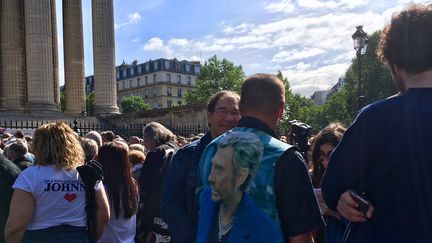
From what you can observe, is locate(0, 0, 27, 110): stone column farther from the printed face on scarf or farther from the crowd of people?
the printed face on scarf

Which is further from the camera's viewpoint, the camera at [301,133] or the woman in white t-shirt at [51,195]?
the camera at [301,133]

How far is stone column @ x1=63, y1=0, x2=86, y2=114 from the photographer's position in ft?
92.9

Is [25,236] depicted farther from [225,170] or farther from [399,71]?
[399,71]

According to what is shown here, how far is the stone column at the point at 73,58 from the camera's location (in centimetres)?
2833

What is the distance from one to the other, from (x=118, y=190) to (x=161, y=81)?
91.2 meters

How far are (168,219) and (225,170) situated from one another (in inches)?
48.1

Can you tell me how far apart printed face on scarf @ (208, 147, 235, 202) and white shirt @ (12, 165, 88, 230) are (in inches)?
68.7

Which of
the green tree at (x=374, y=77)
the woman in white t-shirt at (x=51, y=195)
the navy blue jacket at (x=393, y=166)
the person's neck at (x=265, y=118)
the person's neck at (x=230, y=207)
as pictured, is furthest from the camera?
the green tree at (x=374, y=77)

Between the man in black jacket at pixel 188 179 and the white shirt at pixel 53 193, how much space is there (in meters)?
0.78

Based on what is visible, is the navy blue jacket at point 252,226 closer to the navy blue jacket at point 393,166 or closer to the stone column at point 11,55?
the navy blue jacket at point 393,166

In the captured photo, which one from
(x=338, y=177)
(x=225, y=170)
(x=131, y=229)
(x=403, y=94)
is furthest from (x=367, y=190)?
(x=131, y=229)

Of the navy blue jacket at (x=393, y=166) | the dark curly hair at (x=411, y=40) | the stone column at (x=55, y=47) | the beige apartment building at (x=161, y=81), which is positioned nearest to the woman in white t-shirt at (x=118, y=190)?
the navy blue jacket at (x=393, y=166)

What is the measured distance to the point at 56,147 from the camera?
4.09m

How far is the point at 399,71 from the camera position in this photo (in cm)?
245
